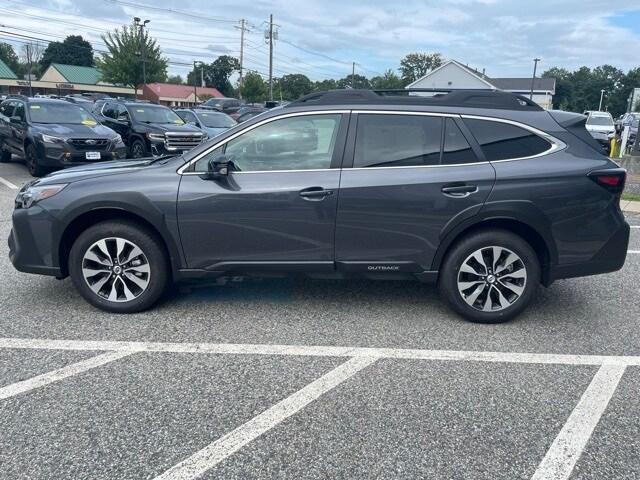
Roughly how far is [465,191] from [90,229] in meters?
2.96

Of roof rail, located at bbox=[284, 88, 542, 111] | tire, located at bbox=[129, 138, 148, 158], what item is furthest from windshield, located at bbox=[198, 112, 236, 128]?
roof rail, located at bbox=[284, 88, 542, 111]

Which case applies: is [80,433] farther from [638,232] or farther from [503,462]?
[638,232]

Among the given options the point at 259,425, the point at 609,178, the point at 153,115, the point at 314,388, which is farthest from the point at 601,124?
the point at 259,425

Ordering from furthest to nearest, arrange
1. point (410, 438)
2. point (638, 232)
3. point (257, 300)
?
point (638, 232) < point (257, 300) < point (410, 438)

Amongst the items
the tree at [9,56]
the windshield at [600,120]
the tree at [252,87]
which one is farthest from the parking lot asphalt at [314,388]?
the tree at [9,56]

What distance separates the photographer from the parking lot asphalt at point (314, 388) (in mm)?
2623

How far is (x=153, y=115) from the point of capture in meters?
14.8

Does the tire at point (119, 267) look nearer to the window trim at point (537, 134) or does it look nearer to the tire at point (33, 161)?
the window trim at point (537, 134)

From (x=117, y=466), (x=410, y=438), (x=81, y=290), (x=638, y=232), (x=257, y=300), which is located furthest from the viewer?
(x=638, y=232)

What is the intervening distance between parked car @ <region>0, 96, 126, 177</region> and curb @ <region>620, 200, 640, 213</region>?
10273mm

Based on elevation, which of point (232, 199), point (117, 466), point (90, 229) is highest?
point (232, 199)

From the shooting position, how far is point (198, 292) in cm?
495

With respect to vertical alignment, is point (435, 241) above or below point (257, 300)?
above

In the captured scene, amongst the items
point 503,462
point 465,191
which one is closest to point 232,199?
point 465,191
